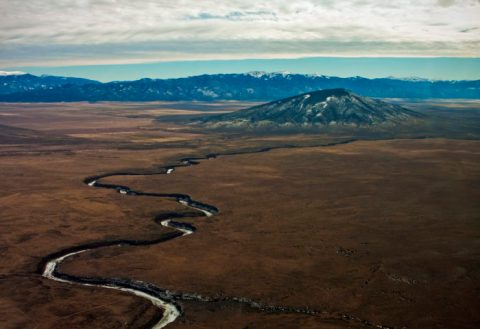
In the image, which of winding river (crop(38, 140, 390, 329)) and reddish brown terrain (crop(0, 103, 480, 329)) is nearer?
reddish brown terrain (crop(0, 103, 480, 329))

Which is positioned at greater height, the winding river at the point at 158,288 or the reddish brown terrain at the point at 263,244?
the reddish brown terrain at the point at 263,244

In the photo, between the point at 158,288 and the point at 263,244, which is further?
the point at 263,244

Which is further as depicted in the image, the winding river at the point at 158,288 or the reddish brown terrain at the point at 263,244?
→ the winding river at the point at 158,288

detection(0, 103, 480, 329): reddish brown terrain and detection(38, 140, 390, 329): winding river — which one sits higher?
detection(0, 103, 480, 329): reddish brown terrain

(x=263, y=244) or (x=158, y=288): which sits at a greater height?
(x=263, y=244)

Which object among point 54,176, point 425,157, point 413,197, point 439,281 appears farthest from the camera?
point 425,157

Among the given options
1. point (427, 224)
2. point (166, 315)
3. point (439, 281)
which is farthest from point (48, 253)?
point (427, 224)

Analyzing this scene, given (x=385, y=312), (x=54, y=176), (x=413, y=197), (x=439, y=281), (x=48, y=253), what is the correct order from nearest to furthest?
(x=385, y=312) < (x=439, y=281) < (x=48, y=253) < (x=413, y=197) < (x=54, y=176)

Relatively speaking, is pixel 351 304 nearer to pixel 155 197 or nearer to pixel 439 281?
pixel 439 281
